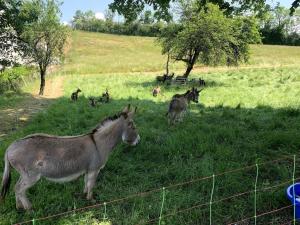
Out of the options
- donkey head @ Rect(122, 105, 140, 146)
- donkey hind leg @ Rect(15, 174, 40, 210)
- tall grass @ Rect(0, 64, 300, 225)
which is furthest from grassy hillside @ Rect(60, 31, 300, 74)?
donkey hind leg @ Rect(15, 174, 40, 210)

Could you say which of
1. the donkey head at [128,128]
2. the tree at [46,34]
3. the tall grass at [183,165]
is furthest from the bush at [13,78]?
the donkey head at [128,128]

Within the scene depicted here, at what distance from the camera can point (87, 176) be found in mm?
7672

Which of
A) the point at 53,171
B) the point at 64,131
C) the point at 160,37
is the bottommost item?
the point at 64,131

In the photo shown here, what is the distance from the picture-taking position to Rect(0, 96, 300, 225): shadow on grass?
734 centimetres

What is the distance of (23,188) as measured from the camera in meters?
6.93

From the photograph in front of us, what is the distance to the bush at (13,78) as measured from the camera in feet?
115

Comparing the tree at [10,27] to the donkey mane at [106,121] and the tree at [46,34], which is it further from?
the donkey mane at [106,121]

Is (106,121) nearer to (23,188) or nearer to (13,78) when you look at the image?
(23,188)

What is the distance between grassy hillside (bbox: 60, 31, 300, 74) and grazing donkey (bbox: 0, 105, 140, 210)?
37595mm

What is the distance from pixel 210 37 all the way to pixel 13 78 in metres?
19.3

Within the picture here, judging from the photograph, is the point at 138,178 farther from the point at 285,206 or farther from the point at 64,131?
the point at 64,131

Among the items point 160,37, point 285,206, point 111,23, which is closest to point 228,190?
point 285,206

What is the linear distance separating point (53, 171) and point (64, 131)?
6480 mm

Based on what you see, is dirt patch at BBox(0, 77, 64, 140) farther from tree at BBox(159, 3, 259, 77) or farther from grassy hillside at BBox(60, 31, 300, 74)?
grassy hillside at BBox(60, 31, 300, 74)
